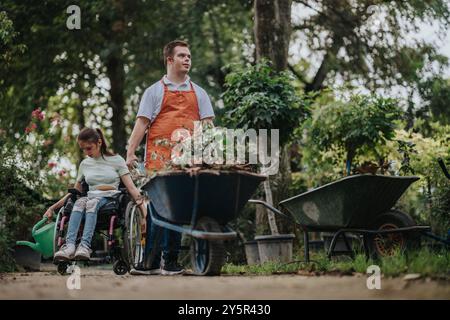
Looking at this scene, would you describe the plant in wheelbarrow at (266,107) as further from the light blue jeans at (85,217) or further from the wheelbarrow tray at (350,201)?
the light blue jeans at (85,217)

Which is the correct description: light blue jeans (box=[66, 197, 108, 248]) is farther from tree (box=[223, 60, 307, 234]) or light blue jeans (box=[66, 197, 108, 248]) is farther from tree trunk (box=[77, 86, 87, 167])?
tree trunk (box=[77, 86, 87, 167])

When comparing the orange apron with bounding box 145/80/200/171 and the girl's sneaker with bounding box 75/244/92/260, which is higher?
the orange apron with bounding box 145/80/200/171

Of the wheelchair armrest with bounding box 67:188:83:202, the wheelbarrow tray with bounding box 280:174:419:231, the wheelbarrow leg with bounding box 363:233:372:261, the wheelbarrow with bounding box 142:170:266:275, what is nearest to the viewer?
the wheelbarrow with bounding box 142:170:266:275

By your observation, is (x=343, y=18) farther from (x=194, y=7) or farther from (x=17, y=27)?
(x=17, y=27)

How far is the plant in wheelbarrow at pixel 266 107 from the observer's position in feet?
20.8

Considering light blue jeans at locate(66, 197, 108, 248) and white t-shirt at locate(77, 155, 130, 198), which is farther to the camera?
white t-shirt at locate(77, 155, 130, 198)

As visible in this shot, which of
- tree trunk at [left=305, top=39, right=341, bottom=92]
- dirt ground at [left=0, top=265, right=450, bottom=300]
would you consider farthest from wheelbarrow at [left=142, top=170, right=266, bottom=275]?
tree trunk at [left=305, top=39, right=341, bottom=92]

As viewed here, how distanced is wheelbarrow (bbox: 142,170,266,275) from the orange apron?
0.44 m

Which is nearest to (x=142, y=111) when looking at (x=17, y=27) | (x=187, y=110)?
(x=187, y=110)

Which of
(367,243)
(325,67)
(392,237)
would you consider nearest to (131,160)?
(367,243)

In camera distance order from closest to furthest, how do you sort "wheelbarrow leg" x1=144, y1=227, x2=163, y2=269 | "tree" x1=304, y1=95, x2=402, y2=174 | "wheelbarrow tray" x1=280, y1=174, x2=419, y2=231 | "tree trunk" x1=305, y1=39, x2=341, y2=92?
"wheelbarrow tray" x1=280, y1=174, x2=419, y2=231 → "wheelbarrow leg" x1=144, y1=227, x2=163, y2=269 → "tree" x1=304, y1=95, x2=402, y2=174 → "tree trunk" x1=305, y1=39, x2=341, y2=92

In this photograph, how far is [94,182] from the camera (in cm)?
519

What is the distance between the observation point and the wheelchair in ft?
16.0

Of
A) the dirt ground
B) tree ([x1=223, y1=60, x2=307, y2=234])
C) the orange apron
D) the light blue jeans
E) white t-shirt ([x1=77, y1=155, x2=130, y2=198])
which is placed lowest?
the dirt ground
